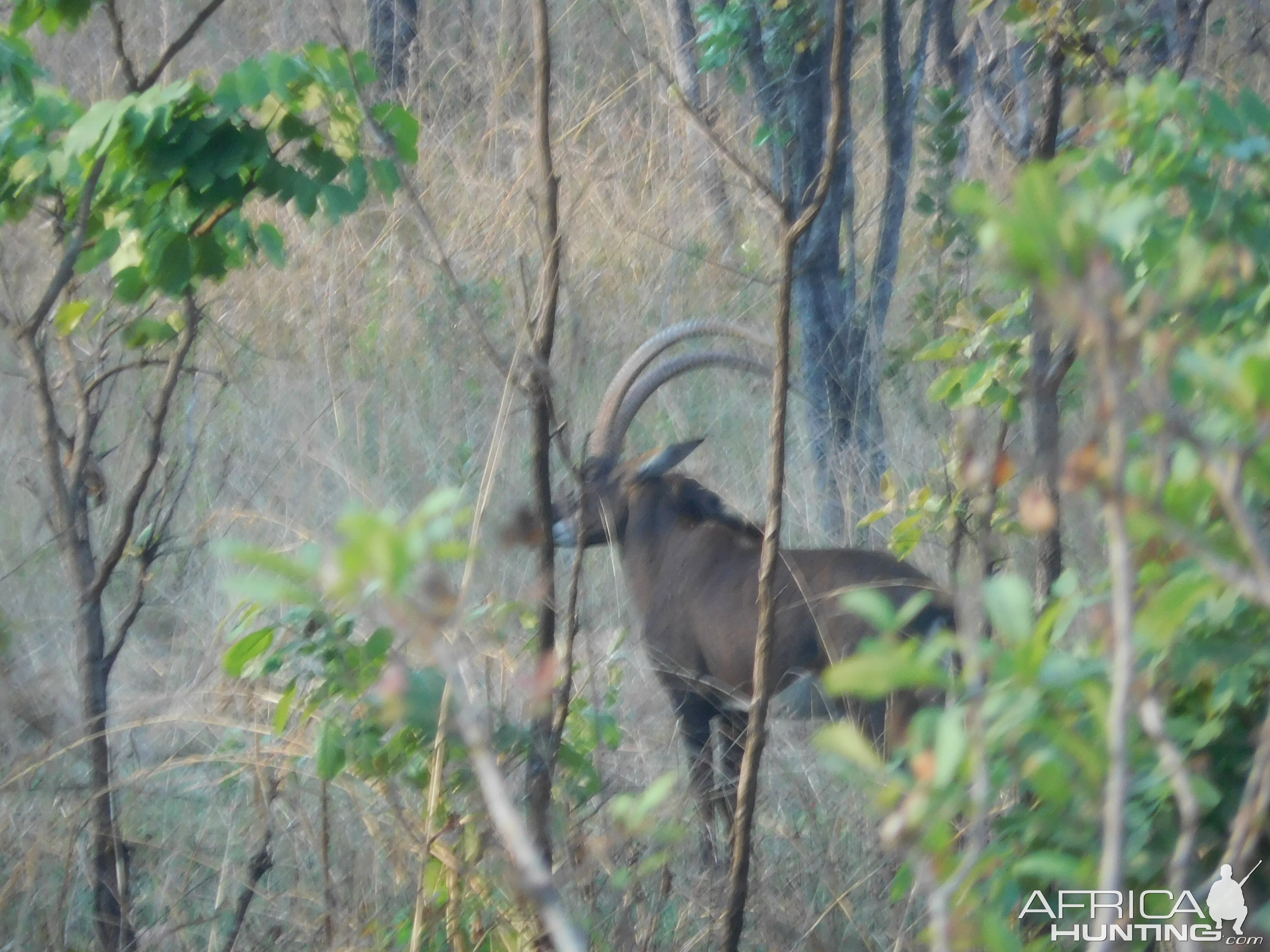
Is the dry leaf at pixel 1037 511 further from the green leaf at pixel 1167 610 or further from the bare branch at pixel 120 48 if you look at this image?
the bare branch at pixel 120 48

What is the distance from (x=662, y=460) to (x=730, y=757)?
1191 millimetres

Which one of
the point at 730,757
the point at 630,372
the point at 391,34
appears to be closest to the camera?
the point at 730,757

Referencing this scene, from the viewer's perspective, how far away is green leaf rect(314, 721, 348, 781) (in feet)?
7.59

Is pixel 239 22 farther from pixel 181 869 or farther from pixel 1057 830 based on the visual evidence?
pixel 1057 830

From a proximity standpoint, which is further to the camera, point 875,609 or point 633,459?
point 633,459

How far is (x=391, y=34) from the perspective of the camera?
11.2 m

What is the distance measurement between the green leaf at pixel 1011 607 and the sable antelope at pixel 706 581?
1917mm

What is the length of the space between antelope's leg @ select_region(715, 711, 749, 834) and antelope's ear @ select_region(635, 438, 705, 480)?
104 cm

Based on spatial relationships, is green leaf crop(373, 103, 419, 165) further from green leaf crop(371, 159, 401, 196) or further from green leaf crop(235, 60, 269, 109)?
green leaf crop(235, 60, 269, 109)

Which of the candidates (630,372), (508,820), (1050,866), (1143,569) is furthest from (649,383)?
(508,820)

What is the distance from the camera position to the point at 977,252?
16.7 feet

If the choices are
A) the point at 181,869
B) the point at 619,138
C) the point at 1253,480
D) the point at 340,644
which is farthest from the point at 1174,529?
the point at 619,138

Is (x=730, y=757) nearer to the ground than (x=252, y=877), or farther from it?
nearer to the ground

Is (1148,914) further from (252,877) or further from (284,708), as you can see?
(252,877)
